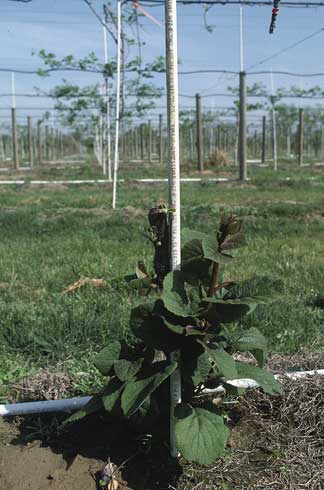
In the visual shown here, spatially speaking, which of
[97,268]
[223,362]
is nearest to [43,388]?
[223,362]

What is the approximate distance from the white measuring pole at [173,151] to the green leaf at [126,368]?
10cm

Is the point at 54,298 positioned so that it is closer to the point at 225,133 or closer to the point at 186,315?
the point at 186,315

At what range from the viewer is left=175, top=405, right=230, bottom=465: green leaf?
1.48 metres

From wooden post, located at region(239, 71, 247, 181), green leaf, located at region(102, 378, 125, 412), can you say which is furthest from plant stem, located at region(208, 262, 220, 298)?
wooden post, located at region(239, 71, 247, 181)

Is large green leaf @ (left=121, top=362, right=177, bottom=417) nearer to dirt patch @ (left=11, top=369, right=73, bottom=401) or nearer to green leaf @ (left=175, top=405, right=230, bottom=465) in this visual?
green leaf @ (left=175, top=405, right=230, bottom=465)

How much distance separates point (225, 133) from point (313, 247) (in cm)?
2602

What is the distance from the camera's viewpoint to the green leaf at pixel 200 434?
148 centimetres

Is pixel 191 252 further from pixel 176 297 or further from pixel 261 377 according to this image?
pixel 261 377

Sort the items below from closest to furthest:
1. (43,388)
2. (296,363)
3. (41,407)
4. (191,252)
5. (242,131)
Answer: (191,252), (41,407), (43,388), (296,363), (242,131)

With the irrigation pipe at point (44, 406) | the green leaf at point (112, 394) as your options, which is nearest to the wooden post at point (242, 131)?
the irrigation pipe at point (44, 406)

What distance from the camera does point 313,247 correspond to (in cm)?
541

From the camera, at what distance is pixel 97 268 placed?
4.44 meters

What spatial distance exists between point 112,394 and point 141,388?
0.11 m

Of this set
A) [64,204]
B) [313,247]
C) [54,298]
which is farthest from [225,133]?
[54,298]
